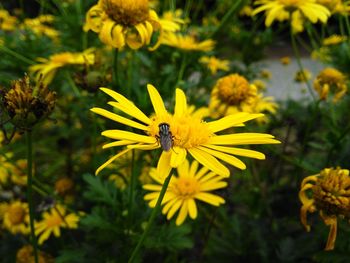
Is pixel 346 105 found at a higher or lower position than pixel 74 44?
lower

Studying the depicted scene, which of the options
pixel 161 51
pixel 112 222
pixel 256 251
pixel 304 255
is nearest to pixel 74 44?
pixel 161 51

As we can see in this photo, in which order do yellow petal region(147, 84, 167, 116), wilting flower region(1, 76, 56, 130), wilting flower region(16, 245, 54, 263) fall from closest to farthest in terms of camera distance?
wilting flower region(1, 76, 56, 130)
yellow petal region(147, 84, 167, 116)
wilting flower region(16, 245, 54, 263)

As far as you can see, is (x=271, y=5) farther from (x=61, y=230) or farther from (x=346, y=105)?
(x=61, y=230)

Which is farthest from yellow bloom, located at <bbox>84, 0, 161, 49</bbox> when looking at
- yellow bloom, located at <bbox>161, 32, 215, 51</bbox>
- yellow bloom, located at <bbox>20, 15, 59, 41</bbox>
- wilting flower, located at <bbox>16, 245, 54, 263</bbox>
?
yellow bloom, located at <bbox>20, 15, 59, 41</bbox>

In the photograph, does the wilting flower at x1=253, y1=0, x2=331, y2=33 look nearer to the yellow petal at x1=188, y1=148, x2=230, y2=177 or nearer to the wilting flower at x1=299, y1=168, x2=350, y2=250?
the wilting flower at x1=299, y1=168, x2=350, y2=250

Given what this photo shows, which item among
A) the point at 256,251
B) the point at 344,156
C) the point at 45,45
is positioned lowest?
the point at 256,251

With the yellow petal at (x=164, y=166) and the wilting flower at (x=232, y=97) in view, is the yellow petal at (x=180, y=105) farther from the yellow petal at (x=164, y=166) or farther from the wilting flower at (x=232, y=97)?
the wilting flower at (x=232, y=97)
